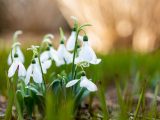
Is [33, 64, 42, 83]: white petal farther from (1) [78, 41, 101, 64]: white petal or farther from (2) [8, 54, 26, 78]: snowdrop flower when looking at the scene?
(1) [78, 41, 101, 64]: white petal

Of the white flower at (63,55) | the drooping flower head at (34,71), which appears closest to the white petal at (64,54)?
the white flower at (63,55)

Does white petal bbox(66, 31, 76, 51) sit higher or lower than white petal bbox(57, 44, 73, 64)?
higher

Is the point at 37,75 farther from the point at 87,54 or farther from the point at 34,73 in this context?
the point at 87,54

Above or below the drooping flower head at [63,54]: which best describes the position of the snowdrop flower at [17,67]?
below

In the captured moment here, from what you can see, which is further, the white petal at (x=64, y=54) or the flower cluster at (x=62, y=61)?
the white petal at (x=64, y=54)

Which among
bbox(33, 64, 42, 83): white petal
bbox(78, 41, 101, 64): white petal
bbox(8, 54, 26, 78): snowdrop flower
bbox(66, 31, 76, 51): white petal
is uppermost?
bbox(66, 31, 76, 51): white petal

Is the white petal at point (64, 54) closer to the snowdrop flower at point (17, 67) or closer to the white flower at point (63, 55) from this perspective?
the white flower at point (63, 55)

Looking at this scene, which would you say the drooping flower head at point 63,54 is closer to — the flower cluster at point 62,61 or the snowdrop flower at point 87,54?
the flower cluster at point 62,61

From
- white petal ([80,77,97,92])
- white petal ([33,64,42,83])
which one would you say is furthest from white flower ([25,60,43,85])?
white petal ([80,77,97,92])

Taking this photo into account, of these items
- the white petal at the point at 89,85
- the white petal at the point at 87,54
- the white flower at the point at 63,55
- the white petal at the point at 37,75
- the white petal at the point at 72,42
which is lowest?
the white petal at the point at 89,85

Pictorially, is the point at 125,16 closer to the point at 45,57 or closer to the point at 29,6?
the point at 45,57

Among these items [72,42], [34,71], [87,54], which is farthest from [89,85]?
[72,42]
